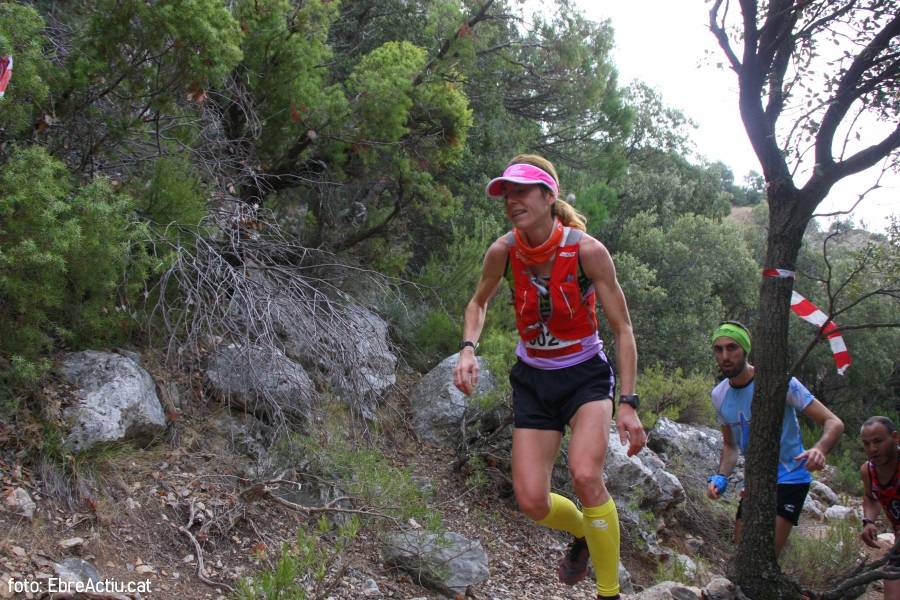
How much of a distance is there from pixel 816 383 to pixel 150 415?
15.8 metres

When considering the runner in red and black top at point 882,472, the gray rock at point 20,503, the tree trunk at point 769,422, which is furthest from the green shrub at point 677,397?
the gray rock at point 20,503

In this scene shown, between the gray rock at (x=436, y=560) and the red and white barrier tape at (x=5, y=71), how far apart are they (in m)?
3.52

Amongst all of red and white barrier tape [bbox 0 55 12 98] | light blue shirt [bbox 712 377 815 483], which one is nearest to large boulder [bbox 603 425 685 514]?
light blue shirt [bbox 712 377 815 483]

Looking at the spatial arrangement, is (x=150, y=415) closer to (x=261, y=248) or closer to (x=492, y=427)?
(x=261, y=248)

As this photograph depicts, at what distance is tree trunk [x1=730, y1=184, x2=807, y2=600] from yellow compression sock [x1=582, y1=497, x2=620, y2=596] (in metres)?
1.36

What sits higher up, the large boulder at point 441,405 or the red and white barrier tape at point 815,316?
the red and white barrier tape at point 815,316

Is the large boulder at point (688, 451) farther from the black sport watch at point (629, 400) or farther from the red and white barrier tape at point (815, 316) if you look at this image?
the black sport watch at point (629, 400)

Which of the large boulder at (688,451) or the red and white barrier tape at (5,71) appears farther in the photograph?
the large boulder at (688,451)

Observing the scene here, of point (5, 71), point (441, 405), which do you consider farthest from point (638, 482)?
point (5, 71)

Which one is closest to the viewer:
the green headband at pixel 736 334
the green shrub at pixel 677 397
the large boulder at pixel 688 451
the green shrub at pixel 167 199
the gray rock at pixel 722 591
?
the gray rock at pixel 722 591

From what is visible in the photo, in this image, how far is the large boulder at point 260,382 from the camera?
561 cm

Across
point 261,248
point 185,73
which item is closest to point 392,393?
point 261,248

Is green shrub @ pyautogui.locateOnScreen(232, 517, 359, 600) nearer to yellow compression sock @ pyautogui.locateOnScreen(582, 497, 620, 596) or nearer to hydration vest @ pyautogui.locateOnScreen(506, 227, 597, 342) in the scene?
yellow compression sock @ pyautogui.locateOnScreen(582, 497, 620, 596)

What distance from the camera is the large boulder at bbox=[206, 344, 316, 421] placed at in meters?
5.61
